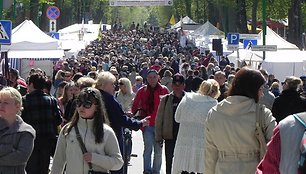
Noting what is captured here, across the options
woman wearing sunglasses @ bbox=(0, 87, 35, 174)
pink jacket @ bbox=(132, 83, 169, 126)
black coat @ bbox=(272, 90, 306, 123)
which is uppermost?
woman wearing sunglasses @ bbox=(0, 87, 35, 174)

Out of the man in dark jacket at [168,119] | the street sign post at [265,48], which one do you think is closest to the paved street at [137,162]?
the man in dark jacket at [168,119]

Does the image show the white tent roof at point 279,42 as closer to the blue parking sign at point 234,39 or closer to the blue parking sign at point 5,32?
the blue parking sign at point 234,39

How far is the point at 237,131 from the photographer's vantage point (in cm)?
677

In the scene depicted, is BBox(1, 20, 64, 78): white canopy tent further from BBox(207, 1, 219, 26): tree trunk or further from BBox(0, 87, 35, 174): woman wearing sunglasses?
BBox(207, 1, 219, 26): tree trunk

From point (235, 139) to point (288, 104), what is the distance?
16.9 ft

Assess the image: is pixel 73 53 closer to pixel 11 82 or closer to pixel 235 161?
pixel 11 82

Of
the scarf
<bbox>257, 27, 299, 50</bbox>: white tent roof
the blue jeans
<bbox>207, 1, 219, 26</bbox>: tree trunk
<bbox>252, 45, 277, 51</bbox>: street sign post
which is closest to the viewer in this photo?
the blue jeans

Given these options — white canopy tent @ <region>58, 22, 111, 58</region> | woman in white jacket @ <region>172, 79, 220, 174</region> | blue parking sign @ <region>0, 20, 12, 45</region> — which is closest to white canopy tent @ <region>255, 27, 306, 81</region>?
white canopy tent @ <region>58, 22, 111, 58</region>

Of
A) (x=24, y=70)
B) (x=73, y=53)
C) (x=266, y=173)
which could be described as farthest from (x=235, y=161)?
(x=73, y=53)

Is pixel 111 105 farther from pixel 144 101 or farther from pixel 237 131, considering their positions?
pixel 144 101

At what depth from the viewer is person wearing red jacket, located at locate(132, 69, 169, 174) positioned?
1364 centimetres

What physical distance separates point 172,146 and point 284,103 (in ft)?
5.59

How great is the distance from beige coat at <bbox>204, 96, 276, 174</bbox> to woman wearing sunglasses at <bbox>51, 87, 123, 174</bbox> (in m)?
0.81

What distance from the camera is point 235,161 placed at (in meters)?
6.77
